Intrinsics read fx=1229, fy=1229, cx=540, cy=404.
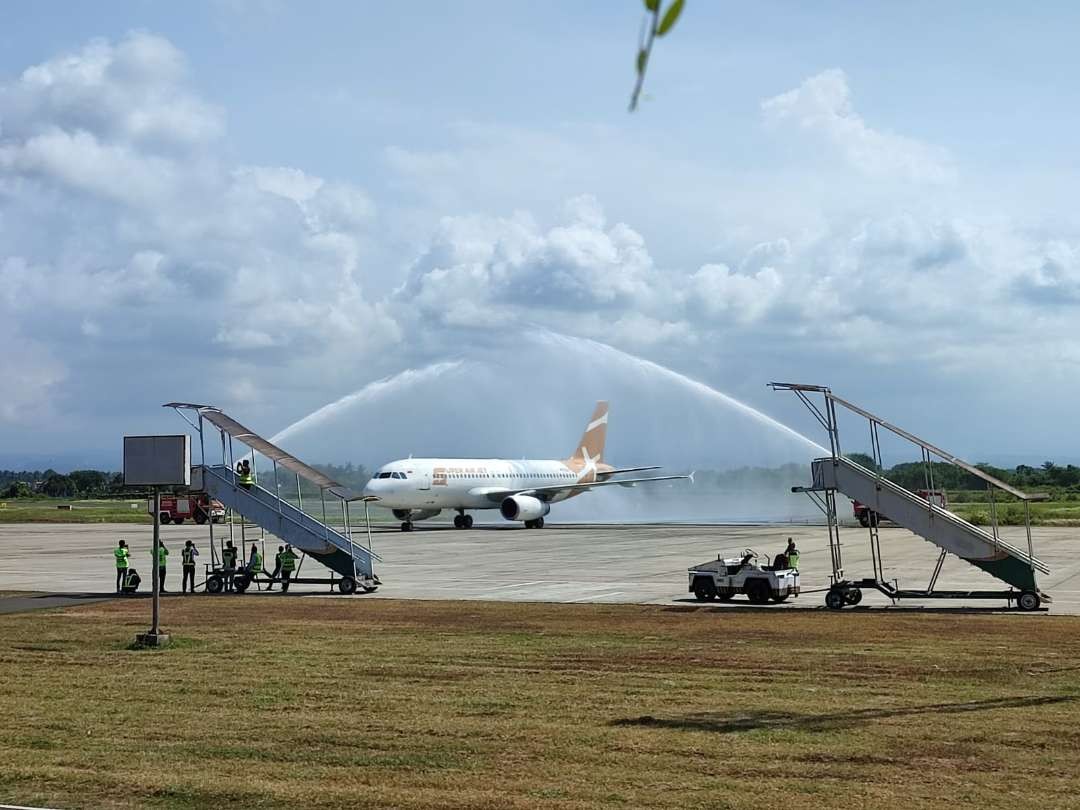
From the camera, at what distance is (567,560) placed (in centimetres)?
4928

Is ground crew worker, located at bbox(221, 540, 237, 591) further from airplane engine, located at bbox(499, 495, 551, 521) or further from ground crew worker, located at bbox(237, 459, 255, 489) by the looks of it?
airplane engine, located at bbox(499, 495, 551, 521)

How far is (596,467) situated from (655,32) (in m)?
91.9

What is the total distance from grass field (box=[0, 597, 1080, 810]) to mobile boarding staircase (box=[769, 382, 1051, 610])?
272 centimetres

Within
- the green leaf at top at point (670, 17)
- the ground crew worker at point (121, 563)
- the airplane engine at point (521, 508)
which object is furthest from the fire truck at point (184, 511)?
the green leaf at top at point (670, 17)

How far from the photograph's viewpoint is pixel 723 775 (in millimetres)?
12844

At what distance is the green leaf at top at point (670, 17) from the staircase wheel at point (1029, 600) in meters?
29.3

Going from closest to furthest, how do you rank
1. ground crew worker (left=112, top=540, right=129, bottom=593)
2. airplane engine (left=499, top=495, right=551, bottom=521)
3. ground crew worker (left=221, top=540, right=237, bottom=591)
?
ground crew worker (left=112, top=540, right=129, bottom=593), ground crew worker (left=221, top=540, right=237, bottom=591), airplane engine (left=499, top=495, right=551, bottom=521)

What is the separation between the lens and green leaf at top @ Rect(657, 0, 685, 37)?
2.92 meters

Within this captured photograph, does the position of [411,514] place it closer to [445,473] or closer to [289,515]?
[445,473]

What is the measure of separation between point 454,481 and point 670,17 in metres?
74.9

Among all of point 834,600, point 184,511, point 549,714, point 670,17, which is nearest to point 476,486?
point 184,511

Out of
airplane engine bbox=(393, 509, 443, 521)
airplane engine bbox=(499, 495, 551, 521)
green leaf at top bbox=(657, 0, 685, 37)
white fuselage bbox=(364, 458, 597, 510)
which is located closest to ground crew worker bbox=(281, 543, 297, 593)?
white fuselage bbox=(364, 458, 597, 510)

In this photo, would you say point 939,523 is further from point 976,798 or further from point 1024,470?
point 1024,470

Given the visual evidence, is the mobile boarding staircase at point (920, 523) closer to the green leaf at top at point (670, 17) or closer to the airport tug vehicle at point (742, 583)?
the airport tug vehicle at point (742, 583)
